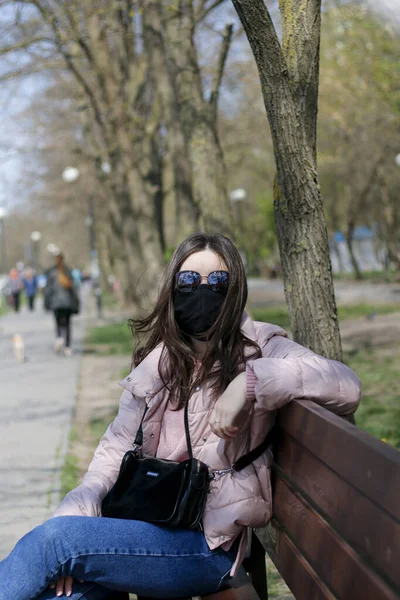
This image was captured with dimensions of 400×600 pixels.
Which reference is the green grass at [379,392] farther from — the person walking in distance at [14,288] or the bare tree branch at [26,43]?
the person walking in distance at [14,288]

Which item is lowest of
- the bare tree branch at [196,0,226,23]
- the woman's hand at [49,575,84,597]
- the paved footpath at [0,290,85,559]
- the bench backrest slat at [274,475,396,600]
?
the paved footpath at [0,290,85,559]

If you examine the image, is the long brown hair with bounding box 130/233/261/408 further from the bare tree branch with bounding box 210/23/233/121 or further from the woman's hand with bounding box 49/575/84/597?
the bare tree branch with bounding box 210/23/233/121

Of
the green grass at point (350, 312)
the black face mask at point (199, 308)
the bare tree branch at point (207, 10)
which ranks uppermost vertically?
the bare tree branch at point (207, 10)

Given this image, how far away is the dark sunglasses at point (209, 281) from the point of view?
3275 millimetres

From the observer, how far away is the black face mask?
10.7 ft

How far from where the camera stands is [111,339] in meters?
20.8

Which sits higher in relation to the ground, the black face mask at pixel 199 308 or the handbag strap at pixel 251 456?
Result: the black face mask at pixel 199 308

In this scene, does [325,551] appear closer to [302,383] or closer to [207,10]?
[302,383]

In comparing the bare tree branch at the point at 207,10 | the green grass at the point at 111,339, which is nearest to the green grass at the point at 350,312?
the green grass at the point at 111,339

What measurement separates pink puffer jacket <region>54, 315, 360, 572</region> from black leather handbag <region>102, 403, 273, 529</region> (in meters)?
0.04

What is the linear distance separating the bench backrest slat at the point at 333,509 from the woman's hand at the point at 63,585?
69cm

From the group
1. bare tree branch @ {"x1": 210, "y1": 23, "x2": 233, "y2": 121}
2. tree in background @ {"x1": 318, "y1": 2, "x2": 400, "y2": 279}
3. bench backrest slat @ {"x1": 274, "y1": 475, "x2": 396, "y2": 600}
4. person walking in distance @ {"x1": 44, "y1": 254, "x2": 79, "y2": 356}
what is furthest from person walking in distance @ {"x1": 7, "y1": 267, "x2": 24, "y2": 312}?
bench backrest slat @ {"x1": 274, "y1": 475, "x2": 396, "y2": 600}

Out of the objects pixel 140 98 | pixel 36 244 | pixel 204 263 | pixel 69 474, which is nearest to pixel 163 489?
pixel 204 263

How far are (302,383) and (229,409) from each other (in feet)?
0.78
